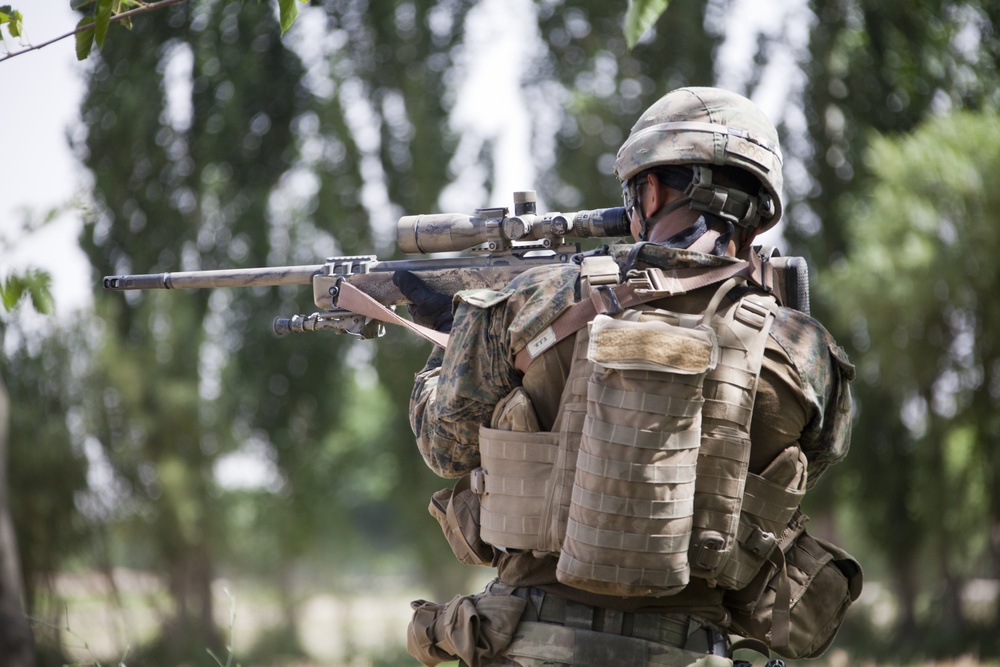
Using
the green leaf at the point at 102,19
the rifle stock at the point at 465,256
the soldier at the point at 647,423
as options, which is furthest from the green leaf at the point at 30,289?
the soldier at the point at 647,423

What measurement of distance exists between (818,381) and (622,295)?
1.78ft

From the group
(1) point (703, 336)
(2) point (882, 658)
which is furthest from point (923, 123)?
(1) point (703, 336)

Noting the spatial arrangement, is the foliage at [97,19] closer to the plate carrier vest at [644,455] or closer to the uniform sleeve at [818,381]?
the plate carrier vest at [644,455]

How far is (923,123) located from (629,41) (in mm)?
10547

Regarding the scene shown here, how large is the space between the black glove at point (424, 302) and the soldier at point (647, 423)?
898 millimetres

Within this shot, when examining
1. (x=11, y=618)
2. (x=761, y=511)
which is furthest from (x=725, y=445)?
(x=11, y=618)

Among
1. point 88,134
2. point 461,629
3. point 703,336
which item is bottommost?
point 461,629

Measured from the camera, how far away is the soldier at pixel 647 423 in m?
2.25

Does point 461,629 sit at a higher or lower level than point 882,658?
higher

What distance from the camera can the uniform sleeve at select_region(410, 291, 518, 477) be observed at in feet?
8.30

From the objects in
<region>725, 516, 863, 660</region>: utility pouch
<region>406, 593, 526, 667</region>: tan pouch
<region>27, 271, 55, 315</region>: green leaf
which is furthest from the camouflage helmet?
<region>27, 271, 55, 315</region>: green leaf

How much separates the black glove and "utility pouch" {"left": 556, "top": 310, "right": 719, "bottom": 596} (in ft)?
A: 4.47

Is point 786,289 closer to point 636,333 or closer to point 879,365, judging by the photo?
point 636,333

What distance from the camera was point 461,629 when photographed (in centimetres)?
248
